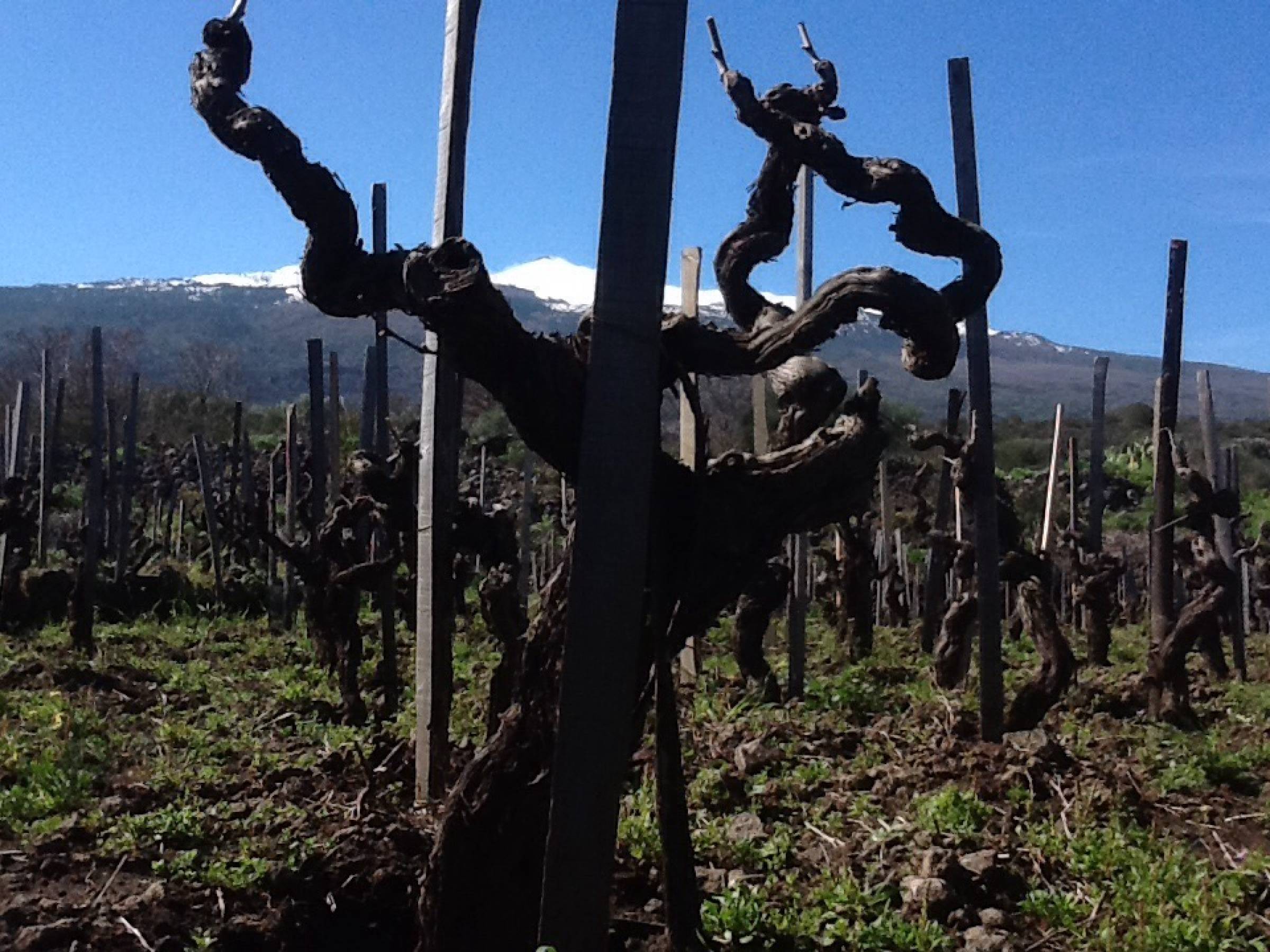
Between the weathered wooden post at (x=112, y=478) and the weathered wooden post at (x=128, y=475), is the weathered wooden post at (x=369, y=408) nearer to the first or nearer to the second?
the weathered wooden post at (x=112, y=478)

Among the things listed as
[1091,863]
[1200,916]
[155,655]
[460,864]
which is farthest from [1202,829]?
[155,655]

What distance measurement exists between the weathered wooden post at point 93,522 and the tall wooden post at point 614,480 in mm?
8927

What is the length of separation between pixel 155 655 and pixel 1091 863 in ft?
28.2

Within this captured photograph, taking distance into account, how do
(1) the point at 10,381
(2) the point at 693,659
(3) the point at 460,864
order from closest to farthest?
(3) the point at 460,864 → (2) the point at 693,659 → (1) the point at 10,381

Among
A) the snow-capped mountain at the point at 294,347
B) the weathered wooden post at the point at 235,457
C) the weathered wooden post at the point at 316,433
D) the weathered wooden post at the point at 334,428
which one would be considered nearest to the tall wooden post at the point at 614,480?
the weathered wooden post at the point at 334,428

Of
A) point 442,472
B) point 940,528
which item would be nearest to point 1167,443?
point 940,528

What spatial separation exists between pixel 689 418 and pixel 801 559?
1.31 metres

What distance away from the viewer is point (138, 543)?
60.2 ft

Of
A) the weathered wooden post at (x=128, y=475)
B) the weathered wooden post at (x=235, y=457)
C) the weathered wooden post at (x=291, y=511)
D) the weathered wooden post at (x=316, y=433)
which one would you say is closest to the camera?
the weathered wooden post at (x=316, y=433)

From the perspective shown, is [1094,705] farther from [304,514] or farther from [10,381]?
[10,381]

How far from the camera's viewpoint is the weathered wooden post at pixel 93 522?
1120 centimetres

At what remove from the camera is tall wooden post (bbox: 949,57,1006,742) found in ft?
21.7

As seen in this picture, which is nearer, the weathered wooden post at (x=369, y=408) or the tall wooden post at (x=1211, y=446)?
the weathered wooden post at (x=369, y=408)

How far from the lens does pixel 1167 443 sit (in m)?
7.87
